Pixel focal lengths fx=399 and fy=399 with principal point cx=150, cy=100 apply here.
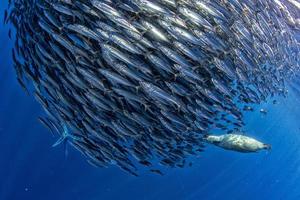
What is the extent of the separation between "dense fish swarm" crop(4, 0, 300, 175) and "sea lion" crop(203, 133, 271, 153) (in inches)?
59.7

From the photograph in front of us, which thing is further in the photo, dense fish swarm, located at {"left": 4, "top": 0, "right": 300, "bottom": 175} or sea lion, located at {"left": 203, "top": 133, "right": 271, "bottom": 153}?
sea lion, located at {"left": 203, "top": 133, "right": 271, "bottom": 153}

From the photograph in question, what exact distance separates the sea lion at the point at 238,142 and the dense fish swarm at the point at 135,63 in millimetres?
1518

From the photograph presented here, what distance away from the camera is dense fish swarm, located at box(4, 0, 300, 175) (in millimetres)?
6449

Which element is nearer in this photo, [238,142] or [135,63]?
[135,63]

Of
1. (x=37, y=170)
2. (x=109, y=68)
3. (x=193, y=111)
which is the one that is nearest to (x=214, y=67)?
(x=193, y=111)

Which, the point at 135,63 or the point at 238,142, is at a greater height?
the point at 238,142

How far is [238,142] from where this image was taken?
34.0ft

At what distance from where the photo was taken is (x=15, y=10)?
8.34 meters

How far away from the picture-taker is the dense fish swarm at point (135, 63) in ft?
21.2

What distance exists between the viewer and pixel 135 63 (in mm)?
6430

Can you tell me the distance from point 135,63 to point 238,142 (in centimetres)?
498

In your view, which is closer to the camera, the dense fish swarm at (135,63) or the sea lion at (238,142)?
the dense fish swarm at (135,63)

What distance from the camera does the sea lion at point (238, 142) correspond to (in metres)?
10.1

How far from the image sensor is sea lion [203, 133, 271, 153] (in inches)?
398
